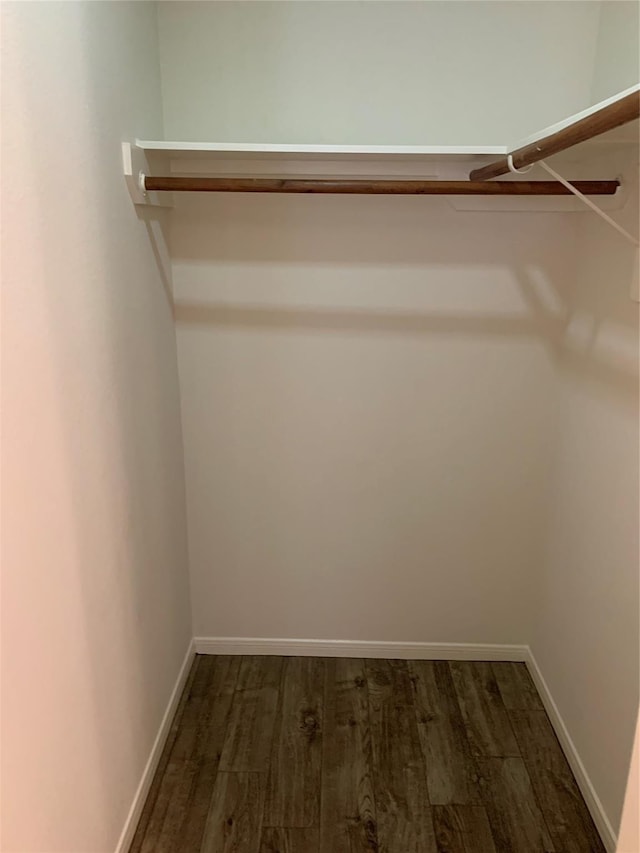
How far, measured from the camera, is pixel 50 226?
110 cm

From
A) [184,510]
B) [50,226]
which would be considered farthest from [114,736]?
[50,226]

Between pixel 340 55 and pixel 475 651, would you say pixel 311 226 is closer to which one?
pixel 340 55

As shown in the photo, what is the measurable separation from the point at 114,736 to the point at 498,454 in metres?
1.41

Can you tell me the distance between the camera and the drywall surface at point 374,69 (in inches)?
68.8

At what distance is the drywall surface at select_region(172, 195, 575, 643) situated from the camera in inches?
75.6

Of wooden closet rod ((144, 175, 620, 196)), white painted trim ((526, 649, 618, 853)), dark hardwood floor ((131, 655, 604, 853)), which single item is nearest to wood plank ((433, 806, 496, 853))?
dark hardwood floor ((131, 655, 604, 853))

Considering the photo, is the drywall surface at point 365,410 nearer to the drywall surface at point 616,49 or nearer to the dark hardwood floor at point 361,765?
the dark hardwood floor at point 361,765

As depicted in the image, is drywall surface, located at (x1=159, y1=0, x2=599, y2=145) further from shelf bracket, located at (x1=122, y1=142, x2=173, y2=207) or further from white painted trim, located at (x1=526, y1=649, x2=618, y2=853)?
white painted trim, located at (x1=526, y1=649, x2=618, y2=853)

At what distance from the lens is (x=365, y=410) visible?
81.8 inches

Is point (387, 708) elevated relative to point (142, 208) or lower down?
lower down

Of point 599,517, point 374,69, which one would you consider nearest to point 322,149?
point 374,69

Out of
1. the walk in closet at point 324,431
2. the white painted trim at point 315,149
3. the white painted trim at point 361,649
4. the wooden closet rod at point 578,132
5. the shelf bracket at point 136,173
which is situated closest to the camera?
the wooden closet rod at point 578,132

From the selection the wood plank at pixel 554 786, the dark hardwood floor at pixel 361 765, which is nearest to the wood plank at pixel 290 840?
the dark hardwood floor at pixel 361 765

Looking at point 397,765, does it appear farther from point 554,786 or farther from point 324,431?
point 324,431
